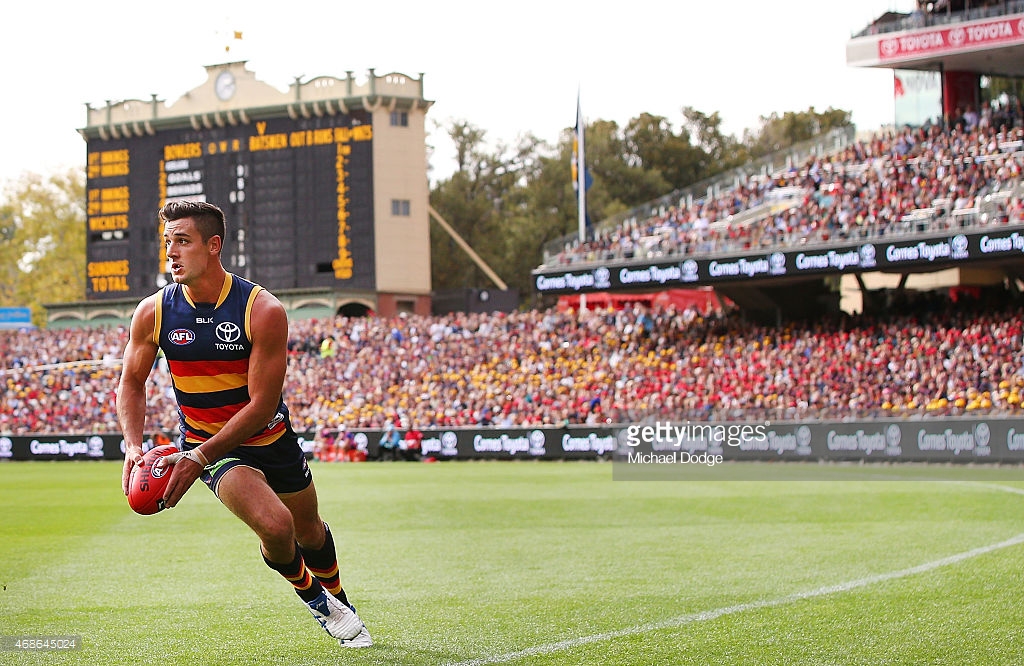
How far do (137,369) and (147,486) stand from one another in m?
0.77

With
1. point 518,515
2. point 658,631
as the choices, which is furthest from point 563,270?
point 658,631

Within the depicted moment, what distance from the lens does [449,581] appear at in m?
10.1

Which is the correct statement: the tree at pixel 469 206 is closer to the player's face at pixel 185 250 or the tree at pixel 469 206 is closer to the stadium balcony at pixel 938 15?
the stadium balcony at pixel 938 15

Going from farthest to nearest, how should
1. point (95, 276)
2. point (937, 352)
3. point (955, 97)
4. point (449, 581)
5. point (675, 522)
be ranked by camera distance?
point (95, 276)
point (955, 97)
point (937, 352)
point (675, 522)
point (449, 581)

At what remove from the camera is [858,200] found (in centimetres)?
3469

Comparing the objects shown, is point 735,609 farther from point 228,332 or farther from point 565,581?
point 228,332

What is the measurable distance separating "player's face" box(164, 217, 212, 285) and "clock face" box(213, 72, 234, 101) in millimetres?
38379

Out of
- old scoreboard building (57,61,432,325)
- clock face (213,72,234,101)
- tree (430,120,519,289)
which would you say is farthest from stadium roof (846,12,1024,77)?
tree (430,120,519,289)

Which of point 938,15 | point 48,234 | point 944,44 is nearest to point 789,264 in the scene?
point 944,44

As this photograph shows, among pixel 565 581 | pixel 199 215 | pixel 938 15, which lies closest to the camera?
pixel 199 215

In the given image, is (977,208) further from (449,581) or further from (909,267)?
(449,581)

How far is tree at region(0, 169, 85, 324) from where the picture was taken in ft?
244

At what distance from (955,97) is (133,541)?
35.4 m

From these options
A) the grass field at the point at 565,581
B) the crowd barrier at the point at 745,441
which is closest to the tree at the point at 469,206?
the crowd barrier at the point at 745,441
